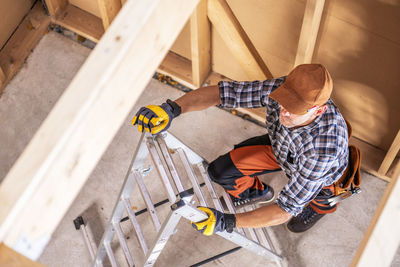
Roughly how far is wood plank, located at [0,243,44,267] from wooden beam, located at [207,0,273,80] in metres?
2.49

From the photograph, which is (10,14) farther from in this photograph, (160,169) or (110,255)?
(160,169)

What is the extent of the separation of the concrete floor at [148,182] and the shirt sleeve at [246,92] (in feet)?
3.58

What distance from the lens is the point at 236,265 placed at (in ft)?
12.8

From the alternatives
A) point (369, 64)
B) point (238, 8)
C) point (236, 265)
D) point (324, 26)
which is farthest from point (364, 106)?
point (236, 265)

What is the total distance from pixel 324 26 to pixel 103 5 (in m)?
1.80

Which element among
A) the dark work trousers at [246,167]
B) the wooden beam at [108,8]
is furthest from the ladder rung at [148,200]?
the wooden beam at [108,8]

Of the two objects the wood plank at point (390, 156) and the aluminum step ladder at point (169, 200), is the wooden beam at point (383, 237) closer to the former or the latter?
the aluminum step ladder at point (169, 200)

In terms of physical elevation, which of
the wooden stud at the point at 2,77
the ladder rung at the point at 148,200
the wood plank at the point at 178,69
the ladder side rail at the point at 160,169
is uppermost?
the wood plank at the point at 178,69

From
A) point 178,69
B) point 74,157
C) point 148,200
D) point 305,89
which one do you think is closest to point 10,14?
point 178,69

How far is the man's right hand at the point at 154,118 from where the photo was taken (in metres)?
3.00

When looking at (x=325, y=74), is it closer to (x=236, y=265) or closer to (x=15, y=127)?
(x=236, y=265)

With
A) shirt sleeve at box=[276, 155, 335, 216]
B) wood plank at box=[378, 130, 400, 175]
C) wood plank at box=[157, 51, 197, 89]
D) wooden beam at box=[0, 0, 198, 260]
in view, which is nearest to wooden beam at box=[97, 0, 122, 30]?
wood plank at box=[157, 51, 197, 89]

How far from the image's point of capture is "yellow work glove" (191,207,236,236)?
2912 mm

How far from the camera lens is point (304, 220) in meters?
3.91
